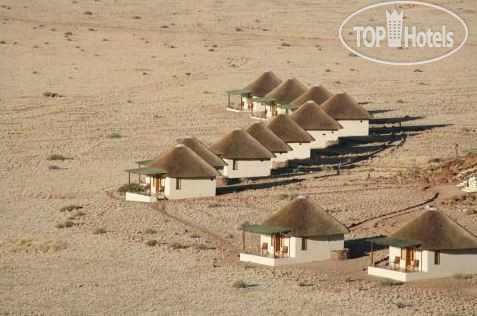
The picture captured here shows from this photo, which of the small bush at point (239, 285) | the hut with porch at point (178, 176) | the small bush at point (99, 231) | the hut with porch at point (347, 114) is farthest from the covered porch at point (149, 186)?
the hut with porch at point (347, 114)

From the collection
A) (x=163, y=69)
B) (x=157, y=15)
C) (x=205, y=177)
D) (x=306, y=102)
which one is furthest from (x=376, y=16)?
(x=205, y=177)

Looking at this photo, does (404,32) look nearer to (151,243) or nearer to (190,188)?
(190,188)

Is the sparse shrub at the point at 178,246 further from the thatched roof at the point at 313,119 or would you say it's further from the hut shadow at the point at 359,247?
the thatched roof at the point at 313,119

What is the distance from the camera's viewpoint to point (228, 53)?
10162 centimetres

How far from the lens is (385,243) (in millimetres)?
47531

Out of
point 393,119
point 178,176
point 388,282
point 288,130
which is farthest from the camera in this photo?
point 393,119

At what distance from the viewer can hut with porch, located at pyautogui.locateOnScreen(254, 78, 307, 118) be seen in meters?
77.0

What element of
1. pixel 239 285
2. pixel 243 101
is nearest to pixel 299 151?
pixel 243 101

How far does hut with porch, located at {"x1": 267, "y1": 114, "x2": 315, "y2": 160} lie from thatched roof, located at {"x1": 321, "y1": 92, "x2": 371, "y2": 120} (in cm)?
526

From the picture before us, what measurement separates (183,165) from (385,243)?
13.5 meters

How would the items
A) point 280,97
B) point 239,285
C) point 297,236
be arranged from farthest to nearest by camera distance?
point 280,97, point 297,236, point 239,285

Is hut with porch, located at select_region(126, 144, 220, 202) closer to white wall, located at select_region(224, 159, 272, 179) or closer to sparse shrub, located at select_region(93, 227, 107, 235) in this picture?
white wall, located at select_region(224, 159, 272, 179)

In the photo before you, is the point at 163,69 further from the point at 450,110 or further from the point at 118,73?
the point at 450,110

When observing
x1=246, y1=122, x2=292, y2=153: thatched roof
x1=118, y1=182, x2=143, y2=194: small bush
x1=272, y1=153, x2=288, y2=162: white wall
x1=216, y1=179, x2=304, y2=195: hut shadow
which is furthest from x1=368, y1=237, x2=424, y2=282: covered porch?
x1=272, y1=153, x2=288, y2=162: white wall
